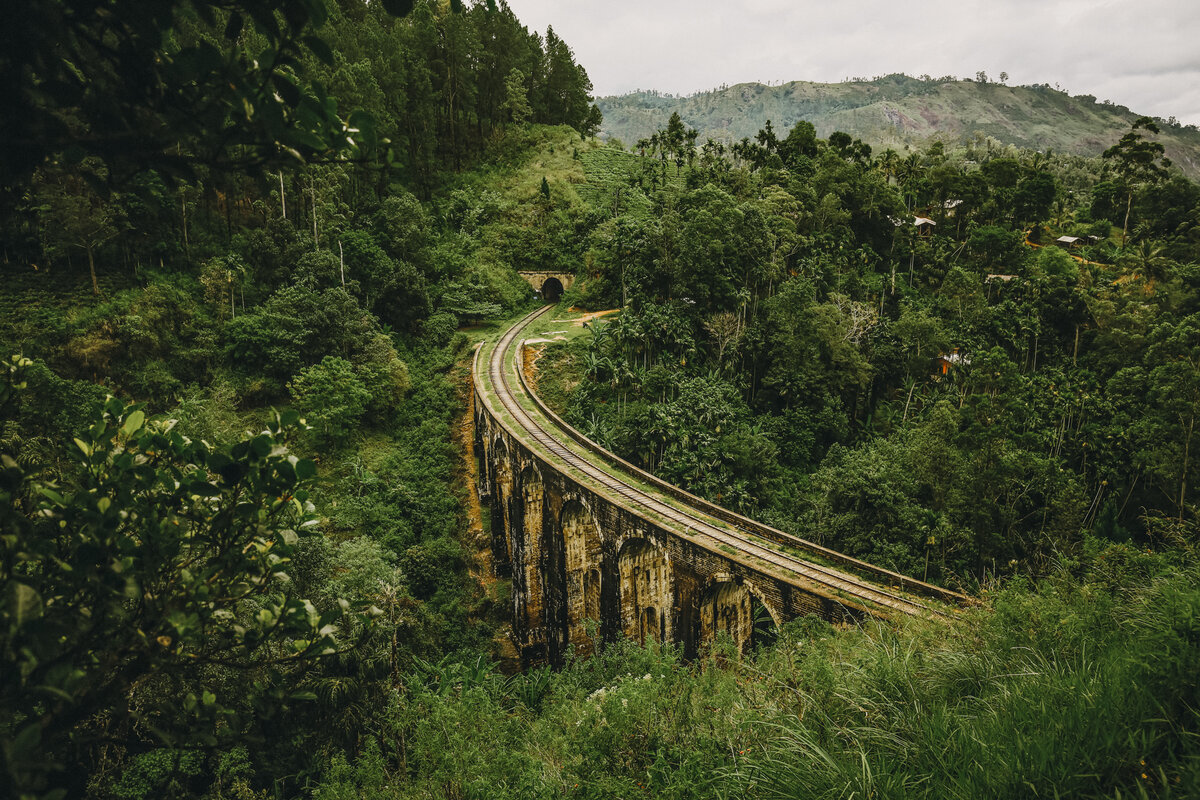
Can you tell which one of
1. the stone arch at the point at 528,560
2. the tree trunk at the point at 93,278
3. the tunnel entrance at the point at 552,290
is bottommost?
the stone arch at the point at 528,560

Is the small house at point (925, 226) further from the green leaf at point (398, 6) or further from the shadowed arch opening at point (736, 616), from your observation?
the green leaf at point (398, 6)

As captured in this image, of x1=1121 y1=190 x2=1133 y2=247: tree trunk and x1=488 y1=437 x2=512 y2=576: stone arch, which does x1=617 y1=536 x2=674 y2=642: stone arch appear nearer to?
x1=488 y1=437 x2=512 y2=576: stone arch

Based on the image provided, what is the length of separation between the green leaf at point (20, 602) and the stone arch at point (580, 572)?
67.7 ft

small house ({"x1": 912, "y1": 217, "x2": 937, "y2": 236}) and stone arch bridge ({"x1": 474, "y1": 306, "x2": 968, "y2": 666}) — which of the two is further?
small house ({"x1": 912, "y1": 217, "x2": 937, "y2": 236})

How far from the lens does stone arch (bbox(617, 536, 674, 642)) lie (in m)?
19.5

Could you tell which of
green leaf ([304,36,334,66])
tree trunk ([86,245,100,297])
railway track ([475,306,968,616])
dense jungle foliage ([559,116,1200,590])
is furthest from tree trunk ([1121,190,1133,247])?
tree trunk ([86,245,100,297])

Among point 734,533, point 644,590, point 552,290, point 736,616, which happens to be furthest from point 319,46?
point 552,290

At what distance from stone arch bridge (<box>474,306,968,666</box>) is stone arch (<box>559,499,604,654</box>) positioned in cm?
5

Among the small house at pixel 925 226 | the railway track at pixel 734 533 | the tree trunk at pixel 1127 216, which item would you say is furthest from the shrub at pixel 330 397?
the tree trunk at pixel 1127 216

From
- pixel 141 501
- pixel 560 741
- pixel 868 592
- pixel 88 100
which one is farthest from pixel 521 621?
pixel 88 100

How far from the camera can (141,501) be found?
135 inches

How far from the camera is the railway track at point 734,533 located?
52.1 feet

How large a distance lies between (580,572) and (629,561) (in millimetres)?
4399

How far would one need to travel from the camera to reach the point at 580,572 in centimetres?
2420
